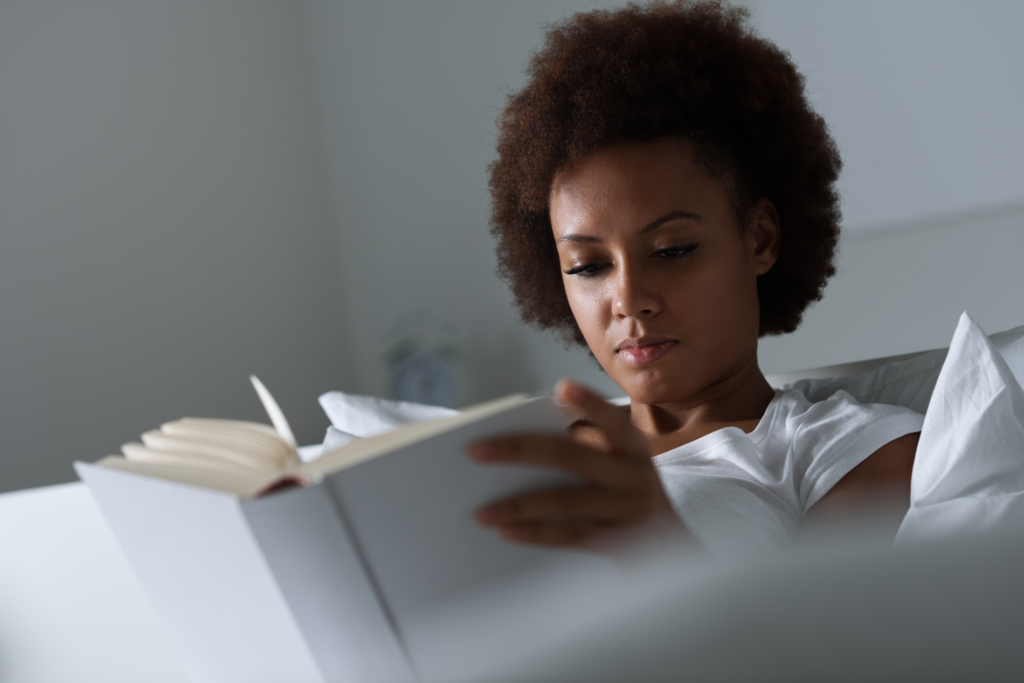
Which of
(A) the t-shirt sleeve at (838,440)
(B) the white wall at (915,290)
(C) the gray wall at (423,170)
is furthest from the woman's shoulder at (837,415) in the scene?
(C) the gray wall at (423,170)

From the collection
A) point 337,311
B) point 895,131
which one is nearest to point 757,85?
point 895,131

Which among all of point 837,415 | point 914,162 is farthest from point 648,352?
point 914,162

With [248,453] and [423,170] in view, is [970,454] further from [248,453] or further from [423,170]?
[423,170]

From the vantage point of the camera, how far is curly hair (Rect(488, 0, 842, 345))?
0.86 meters

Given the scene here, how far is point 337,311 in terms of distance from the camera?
2842mm

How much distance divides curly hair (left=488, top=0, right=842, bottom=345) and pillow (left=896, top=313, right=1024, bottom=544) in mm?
312

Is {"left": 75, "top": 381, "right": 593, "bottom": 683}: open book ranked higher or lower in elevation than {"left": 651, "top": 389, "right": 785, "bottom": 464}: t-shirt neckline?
higher

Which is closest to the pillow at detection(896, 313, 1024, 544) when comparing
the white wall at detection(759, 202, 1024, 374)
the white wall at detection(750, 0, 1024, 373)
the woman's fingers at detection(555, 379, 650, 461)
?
the woman's fingers at detection(555, 379, 650, 461)

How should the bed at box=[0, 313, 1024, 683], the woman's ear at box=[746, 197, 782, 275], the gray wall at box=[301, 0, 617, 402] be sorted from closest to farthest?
1. the bed at box=[0, 313, 1024, 683]
2. the woman's ear at box=[746, 197, 782, 275]
3. the gray wall at box=[301, 0, 617, 402]

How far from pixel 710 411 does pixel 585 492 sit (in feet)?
1.69

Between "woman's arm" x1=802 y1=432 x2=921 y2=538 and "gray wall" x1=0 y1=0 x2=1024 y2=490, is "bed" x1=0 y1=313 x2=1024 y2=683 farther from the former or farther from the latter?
"gray wall" x1=0 y1=0 x2=1024 y2=490

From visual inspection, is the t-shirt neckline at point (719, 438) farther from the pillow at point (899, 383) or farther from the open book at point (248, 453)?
the open book at point (248, 453)

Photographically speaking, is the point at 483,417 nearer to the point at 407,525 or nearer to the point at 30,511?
the point at 407,525

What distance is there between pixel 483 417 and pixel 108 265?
2009mm
